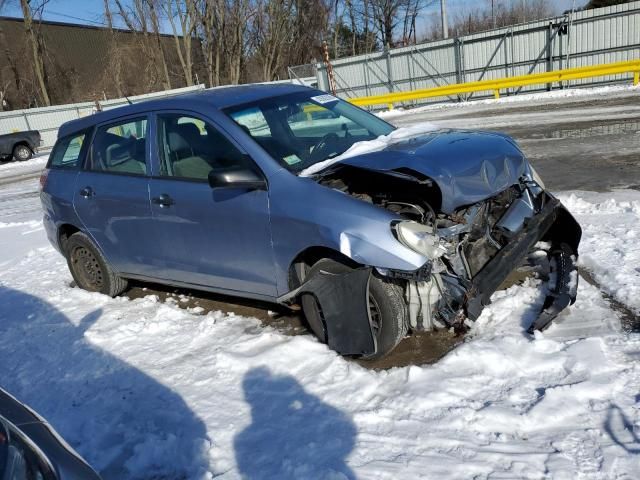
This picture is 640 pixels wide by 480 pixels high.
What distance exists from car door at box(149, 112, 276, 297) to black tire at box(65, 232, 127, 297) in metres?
1.07

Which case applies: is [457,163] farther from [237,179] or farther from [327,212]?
[237,179]

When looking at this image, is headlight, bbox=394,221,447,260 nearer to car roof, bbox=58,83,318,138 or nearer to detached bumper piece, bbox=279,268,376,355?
detached bumper piece, bbox=279,268,376,355

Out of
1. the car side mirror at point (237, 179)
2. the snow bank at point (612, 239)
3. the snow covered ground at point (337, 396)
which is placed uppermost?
the car side mirror at point (237, 179)

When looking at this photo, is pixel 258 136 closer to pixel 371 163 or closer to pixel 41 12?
pixel 371 163

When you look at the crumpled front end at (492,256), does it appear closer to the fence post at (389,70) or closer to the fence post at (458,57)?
the fence post at (458,57)

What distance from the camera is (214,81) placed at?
41344mm

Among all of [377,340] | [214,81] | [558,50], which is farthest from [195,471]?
[214,81]

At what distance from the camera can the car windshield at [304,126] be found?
407cm

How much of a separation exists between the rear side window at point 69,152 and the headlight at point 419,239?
359cm

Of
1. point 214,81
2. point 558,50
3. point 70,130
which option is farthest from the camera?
point 214,81

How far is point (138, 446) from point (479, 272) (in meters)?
2.37

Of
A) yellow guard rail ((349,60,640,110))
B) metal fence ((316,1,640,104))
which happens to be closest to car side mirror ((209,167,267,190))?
yellow guard rail ((349,60,640,110))

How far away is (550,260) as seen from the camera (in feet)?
14.8

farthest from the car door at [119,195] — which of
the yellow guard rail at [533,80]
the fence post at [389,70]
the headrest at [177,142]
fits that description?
the fence post at [389,70]
